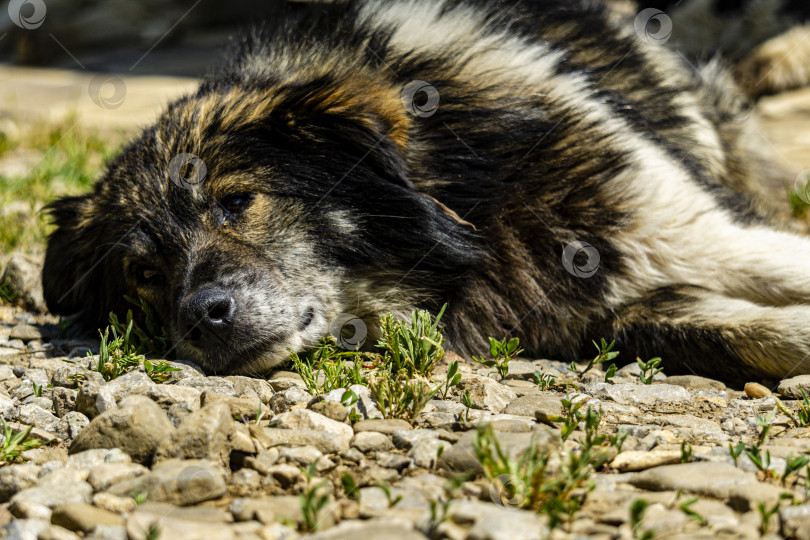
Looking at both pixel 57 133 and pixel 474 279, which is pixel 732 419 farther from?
pixel 57 133

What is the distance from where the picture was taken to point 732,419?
2344mm

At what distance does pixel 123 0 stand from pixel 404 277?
9663 mm

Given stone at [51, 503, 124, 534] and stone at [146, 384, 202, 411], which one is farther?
stone at [146, 384, 202, 411]

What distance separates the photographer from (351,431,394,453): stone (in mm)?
2070

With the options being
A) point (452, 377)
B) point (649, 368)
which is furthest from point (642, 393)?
point (452, 377)

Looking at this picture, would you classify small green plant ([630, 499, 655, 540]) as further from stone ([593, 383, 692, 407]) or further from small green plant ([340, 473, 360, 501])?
stone ([593, 383, 692, 407])

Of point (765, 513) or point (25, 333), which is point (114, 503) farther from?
point (25, 333)

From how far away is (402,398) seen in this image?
7.55 feet
